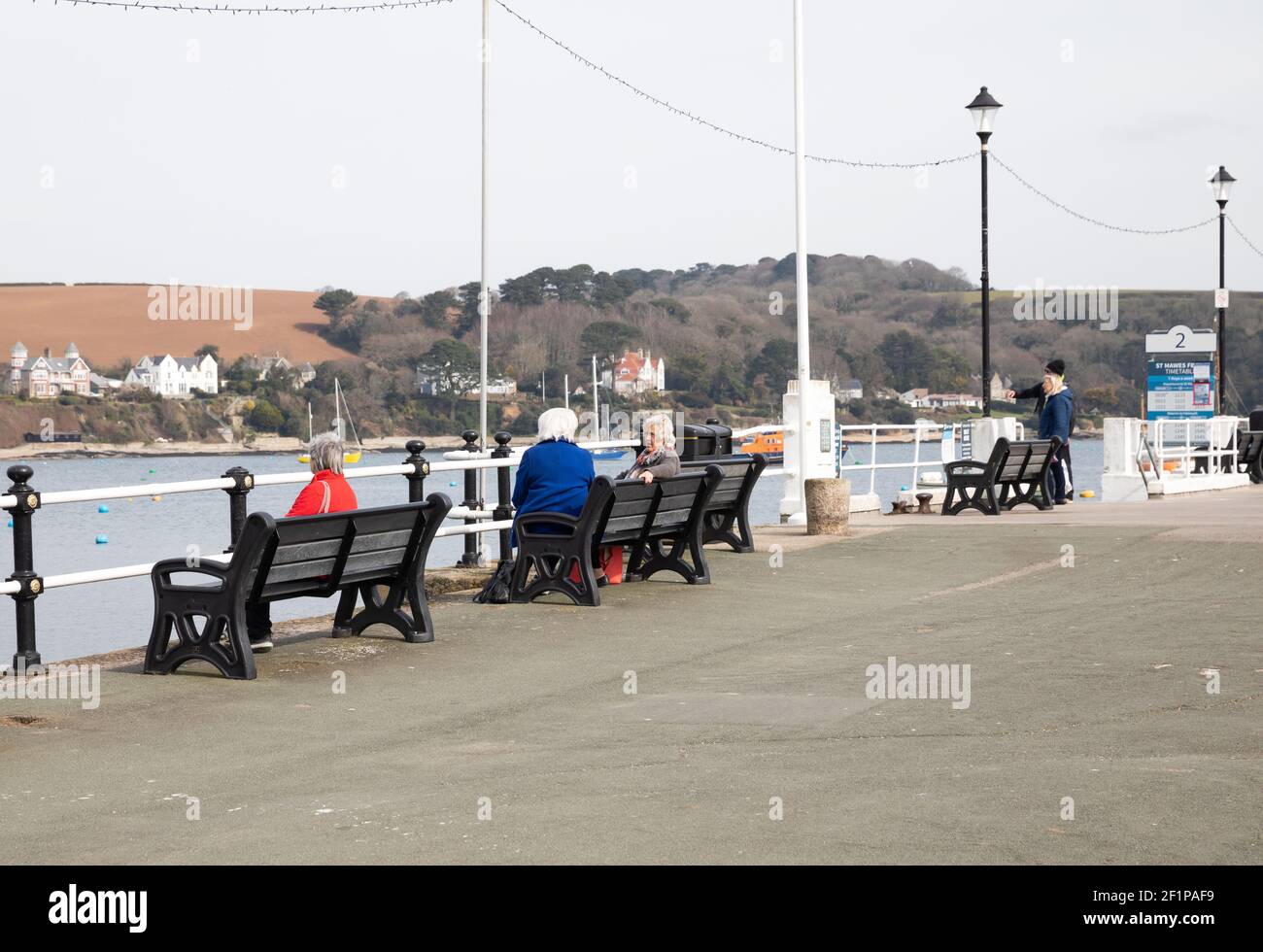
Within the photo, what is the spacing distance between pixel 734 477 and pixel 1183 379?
2264cm

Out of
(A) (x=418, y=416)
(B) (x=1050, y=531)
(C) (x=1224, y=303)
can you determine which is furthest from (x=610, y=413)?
(B) (x=1050, y=531)

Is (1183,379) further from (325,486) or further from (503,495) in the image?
(325,486)

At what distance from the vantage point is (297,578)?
9.22 m

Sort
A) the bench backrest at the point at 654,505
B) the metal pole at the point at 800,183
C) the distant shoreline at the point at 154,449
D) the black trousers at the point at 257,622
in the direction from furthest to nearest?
the distant shoreline at the point at 154,449 < the metal pole at the point at 800,183 < the bench backrest at the point at 654,505 < the black trousers at the point at 257,622

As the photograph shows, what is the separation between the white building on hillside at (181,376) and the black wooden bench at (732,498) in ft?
388

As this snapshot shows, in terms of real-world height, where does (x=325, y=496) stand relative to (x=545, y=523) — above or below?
above

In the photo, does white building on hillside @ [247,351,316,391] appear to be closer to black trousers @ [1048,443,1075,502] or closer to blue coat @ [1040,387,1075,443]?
black trousers @ [1048,443,1075,502]

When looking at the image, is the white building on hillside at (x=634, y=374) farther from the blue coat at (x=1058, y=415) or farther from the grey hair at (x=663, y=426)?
the grey hair at (x=663, y=426)

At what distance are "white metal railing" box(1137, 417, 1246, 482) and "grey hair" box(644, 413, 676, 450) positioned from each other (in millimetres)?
14272

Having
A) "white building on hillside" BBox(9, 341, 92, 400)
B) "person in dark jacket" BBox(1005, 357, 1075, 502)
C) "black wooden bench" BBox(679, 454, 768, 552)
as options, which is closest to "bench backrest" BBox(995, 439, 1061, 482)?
"person in dark jacket" BBox(1005, 357, 1075, 502)

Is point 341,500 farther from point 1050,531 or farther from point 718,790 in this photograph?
point 1050,531

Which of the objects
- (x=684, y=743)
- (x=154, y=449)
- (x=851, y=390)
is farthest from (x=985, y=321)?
(x=154, y=449)

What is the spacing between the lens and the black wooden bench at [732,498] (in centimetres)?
1443

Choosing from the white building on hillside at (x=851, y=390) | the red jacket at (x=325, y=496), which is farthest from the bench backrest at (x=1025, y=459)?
the white building on hillside at (x=851, y=390)
